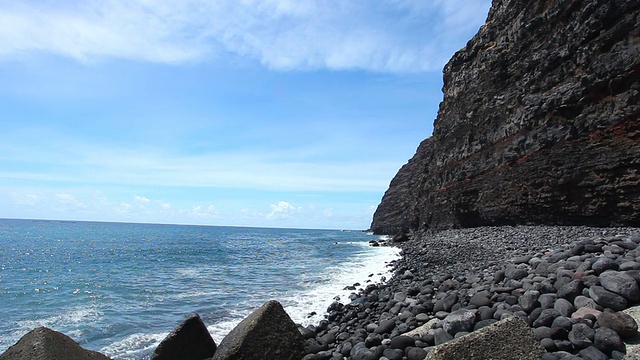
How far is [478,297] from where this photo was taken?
292 inches

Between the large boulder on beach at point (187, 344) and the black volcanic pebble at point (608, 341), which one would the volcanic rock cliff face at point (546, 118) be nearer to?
the black volcanic pebble at point (608, 341)

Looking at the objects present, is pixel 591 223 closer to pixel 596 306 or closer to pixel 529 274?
pixel 529 274

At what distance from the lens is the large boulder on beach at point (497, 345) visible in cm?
421

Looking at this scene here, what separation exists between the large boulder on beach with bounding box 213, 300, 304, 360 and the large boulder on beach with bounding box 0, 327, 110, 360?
211 cm

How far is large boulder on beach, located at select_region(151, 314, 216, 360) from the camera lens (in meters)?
7.14

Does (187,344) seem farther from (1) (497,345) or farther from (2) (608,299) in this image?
(2) (608,299)

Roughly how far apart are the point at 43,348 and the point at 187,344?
2.70 meters

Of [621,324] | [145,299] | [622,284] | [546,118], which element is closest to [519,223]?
[546,118]

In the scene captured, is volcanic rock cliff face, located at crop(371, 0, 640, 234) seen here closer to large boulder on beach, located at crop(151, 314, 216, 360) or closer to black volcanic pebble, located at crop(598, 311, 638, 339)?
black volcanic pebble, located at crop(598, 311, 638, 339)

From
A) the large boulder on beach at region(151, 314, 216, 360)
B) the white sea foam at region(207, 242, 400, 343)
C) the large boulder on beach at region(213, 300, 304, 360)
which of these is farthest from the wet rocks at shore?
the large boulder on beach at region(151, 314, 216, 360)

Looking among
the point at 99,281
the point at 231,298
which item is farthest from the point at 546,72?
the point at 99,281

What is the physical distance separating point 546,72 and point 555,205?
7.59 meters

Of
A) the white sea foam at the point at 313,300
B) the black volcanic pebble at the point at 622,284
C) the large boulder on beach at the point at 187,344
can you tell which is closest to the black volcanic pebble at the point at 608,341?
the black volcanic pebble at the point at 622,284

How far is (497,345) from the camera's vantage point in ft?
14.1
